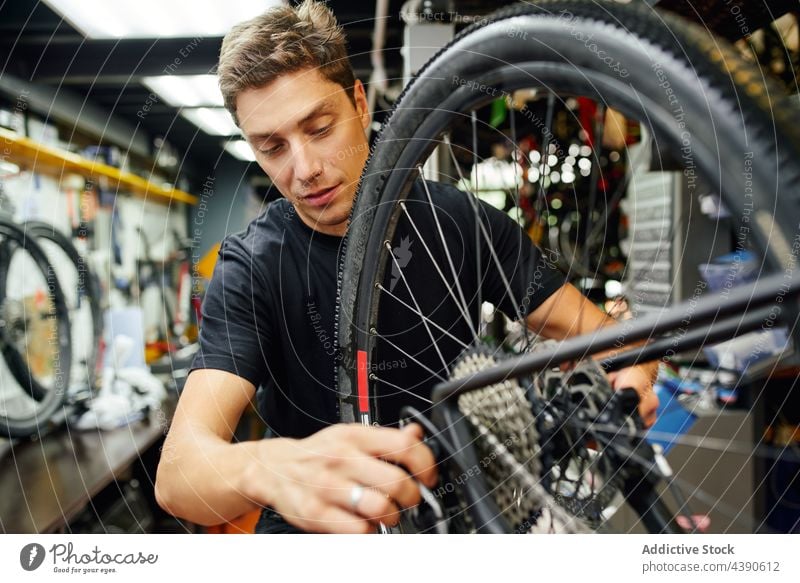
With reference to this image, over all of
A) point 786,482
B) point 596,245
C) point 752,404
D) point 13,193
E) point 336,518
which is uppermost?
point 13,193

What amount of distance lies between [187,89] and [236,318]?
27cm

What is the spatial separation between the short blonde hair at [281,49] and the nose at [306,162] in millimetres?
69

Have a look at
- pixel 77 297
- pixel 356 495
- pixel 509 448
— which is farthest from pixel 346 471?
pixel 77 297

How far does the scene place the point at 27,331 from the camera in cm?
101

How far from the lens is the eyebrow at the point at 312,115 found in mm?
492

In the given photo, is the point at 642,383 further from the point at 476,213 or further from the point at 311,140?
the point at 311,140

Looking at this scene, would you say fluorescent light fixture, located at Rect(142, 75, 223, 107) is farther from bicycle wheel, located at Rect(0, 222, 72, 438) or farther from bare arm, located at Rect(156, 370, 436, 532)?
bicycle wheel, located at Rect(0, 222, 72, 438)

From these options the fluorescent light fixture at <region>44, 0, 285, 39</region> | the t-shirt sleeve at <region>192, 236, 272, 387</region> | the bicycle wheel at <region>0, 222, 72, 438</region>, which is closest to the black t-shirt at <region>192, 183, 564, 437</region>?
the t-shirt sleeve at <region>192, 236, 272, 387</region>

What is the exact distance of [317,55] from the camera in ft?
1.67

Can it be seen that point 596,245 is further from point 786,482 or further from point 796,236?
point 796,236

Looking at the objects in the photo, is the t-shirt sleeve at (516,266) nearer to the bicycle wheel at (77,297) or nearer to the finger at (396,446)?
the finger at (396,446)

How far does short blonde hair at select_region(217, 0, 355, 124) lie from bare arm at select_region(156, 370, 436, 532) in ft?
0.94
